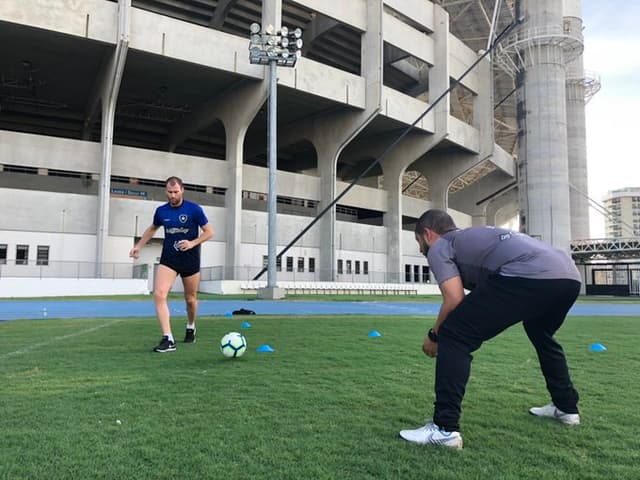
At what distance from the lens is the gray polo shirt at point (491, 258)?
317 centimetres

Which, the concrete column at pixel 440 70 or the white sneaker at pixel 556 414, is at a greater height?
the concrete column at pixel 440 70

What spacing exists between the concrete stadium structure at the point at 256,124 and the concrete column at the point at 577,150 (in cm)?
20

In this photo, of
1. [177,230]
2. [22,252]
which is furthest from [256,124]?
[177,230]

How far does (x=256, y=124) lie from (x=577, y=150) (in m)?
34.7

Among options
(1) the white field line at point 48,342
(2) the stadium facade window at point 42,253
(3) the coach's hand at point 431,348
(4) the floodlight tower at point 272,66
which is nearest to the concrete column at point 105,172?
(2) the stadium facade window at point 42,253

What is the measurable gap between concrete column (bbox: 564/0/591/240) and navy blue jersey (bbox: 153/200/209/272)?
5282 cm

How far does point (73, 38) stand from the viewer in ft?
84.9

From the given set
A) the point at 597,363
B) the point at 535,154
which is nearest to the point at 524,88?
the point at 535,154

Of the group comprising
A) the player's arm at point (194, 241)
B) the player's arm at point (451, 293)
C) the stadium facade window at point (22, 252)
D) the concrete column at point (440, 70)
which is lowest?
the player's arm at point (451, 293)

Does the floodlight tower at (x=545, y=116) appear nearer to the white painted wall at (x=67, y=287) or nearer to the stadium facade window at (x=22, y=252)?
the white painted wall at (x=67, y=287)

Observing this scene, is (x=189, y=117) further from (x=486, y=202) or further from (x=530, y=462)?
(x=530, y=462)

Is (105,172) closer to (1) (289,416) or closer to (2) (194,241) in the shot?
(2) (194,241)

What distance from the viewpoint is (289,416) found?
11.7 feet

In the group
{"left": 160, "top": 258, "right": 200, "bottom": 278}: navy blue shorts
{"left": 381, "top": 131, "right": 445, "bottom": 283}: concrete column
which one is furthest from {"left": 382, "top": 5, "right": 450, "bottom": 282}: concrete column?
{"left": 160, "top": 258, "right": 200, "bottom": 278}: navy blue shorts
